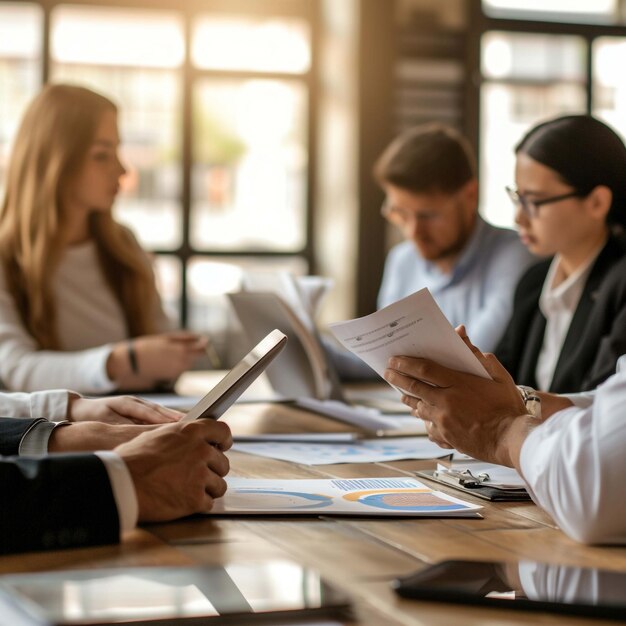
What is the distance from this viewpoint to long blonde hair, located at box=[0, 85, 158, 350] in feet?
10.3

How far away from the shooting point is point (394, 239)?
5.29 meters

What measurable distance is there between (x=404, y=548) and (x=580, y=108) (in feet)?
16.3

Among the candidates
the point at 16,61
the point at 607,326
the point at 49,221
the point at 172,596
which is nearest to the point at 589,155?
the point at 607,326

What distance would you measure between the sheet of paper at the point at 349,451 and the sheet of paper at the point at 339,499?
0.72ft

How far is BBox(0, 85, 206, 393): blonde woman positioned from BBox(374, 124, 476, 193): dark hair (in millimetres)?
929

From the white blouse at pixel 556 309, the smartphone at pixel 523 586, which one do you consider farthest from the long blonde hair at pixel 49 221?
the smartphone at pixel 523 586

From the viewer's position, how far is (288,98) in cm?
561

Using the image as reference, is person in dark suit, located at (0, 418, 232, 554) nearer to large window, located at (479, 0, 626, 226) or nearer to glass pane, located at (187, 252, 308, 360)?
glass pane, located at (187, 252, 308, 360)

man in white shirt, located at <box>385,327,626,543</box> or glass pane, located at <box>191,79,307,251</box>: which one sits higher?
glass pane, located at <box>191,79,307,251</box>

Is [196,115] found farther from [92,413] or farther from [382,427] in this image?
[92,413]

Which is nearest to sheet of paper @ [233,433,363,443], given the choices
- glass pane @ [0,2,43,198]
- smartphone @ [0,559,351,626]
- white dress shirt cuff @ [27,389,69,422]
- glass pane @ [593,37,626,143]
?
white dress shirt cuff @ [27,389,69,422]

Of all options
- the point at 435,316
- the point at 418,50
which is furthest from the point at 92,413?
the point at 418,50

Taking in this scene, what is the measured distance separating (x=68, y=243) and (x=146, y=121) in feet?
7.48

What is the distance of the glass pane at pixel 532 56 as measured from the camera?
18.4 feet
